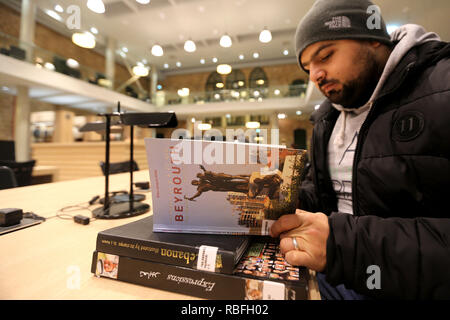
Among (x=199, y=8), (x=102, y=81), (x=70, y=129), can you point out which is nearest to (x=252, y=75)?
(x=199, y=8)

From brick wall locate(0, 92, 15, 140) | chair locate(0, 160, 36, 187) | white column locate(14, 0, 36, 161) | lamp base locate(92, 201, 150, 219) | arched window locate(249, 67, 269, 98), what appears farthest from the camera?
arched window locate(249, 67, 269, 98)

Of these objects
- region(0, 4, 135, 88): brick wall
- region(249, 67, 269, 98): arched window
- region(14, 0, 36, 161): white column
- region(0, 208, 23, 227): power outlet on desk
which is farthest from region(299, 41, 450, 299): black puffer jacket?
region(249, 67, 269, 98): arched window

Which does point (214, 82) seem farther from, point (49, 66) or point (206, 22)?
point (49, 66)

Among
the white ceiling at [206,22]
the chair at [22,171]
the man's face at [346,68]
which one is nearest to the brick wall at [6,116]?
the white ceiling at [206,22]

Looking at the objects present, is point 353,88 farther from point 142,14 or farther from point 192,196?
point 142,14

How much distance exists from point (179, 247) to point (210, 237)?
8 cm

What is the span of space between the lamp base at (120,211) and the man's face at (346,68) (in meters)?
0.87

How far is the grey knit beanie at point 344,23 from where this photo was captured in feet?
2.56

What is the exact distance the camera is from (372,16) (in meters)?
0.82

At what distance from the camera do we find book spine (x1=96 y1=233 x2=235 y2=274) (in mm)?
388

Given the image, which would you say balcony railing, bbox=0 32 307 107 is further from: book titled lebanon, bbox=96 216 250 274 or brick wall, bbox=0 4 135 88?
book titled lebanon, bbox=96 216 250 274

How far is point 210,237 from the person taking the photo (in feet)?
1.53

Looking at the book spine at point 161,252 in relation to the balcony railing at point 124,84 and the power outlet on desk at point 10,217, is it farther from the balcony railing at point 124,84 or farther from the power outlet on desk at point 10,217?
the balcony railing at point 124,84

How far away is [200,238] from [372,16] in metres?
0.99
